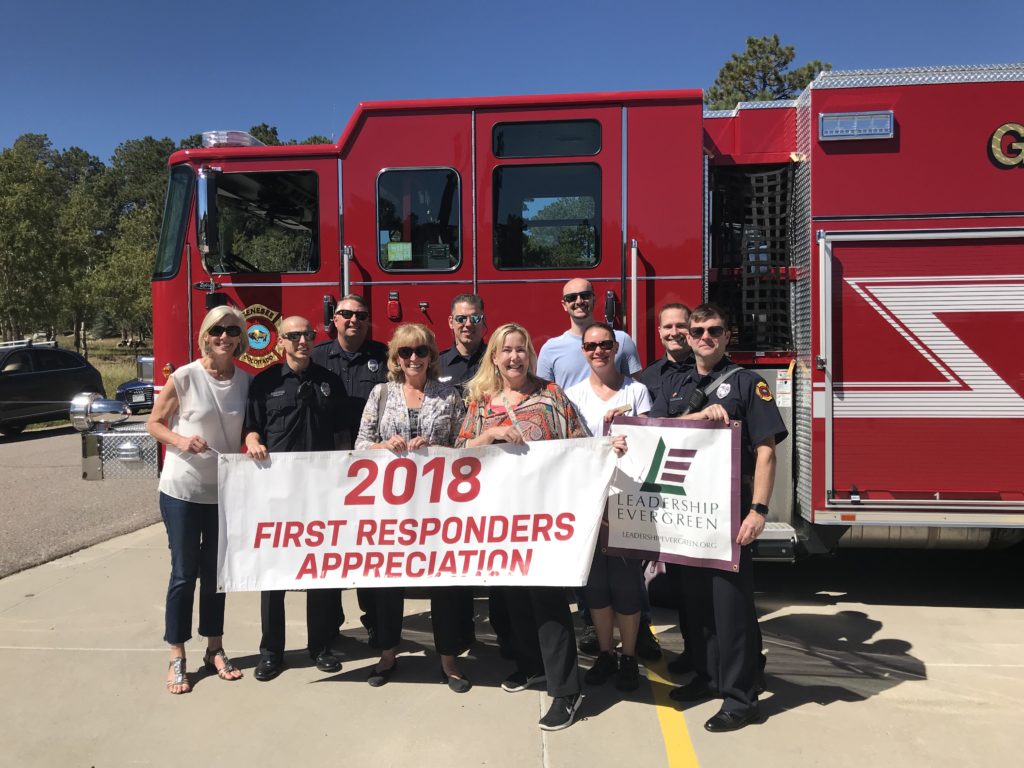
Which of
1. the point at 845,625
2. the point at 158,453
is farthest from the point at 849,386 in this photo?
→ the point at 158,453

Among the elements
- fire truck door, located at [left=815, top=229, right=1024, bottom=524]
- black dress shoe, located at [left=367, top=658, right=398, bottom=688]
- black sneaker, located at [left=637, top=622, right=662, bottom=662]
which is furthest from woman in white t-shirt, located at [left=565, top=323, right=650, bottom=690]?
fire truck door, located at [left=815, top=229, right=1024, bottom=524]

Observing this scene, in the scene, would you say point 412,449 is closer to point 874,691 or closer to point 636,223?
point 636,223

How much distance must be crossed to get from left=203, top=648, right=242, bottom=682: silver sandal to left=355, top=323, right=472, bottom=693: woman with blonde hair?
2.71 ft

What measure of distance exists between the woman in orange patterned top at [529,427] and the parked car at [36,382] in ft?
45.1

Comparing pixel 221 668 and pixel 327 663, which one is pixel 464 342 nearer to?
pixel 327 663

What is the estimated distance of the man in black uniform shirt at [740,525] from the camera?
3477mm

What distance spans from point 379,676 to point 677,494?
74.0 inches

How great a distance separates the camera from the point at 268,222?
5.41 m

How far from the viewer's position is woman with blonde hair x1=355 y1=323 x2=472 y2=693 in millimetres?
3789

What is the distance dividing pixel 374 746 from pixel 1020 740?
117 inches

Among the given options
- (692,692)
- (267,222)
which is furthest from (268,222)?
(692,692)

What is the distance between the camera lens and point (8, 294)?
28.5 meters

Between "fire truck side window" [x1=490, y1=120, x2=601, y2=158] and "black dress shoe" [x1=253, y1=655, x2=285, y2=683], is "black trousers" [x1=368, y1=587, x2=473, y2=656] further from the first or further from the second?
"fire truck side window" [x1=490, y1=120, x2=601, y2=158]

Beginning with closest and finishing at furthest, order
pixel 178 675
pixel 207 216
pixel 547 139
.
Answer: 1. pixel 178 675
2. pixel 207 216
3. pixel 547 139
